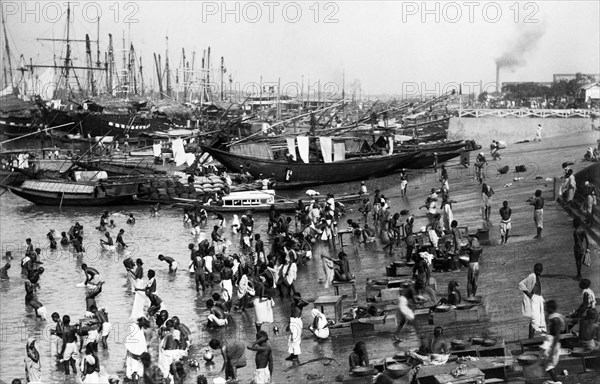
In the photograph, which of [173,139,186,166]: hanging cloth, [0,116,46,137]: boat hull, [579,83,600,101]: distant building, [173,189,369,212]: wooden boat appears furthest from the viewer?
[0,116,46,137]: boat hull

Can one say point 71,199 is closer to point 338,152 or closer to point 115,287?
point 338,152

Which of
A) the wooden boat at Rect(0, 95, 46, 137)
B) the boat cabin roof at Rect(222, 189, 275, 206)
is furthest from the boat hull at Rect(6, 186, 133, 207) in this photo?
the wooden boat at Rect(0, 95, 46, 137)

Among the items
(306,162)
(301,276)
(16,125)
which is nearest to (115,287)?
(301,276)

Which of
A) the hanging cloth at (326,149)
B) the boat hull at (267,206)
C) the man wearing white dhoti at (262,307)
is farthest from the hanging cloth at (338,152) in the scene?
the man wearing white dhoti at (262,307)

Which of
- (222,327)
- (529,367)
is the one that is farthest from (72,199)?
(529,367)

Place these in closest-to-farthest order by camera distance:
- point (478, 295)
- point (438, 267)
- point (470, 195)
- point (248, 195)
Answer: point (478, 295), point (438, 267), point (470, 195), point (248, 195)

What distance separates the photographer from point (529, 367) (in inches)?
500

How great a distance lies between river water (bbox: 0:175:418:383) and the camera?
17172mm

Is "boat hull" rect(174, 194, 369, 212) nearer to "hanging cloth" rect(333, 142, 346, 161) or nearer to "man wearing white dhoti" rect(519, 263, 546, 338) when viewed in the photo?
"hanging cloth" rect(333, 142, 346, 161)

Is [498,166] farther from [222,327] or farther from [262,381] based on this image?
[262,381]

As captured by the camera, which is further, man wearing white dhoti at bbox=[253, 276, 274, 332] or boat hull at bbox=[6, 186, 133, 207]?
boat hull at bbox=[6, 186, 133, 207]

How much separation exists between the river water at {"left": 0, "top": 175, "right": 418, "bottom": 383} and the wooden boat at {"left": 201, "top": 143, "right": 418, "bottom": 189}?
8.11 m

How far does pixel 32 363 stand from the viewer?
600 inches

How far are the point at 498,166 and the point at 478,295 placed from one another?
2359 centimetres
